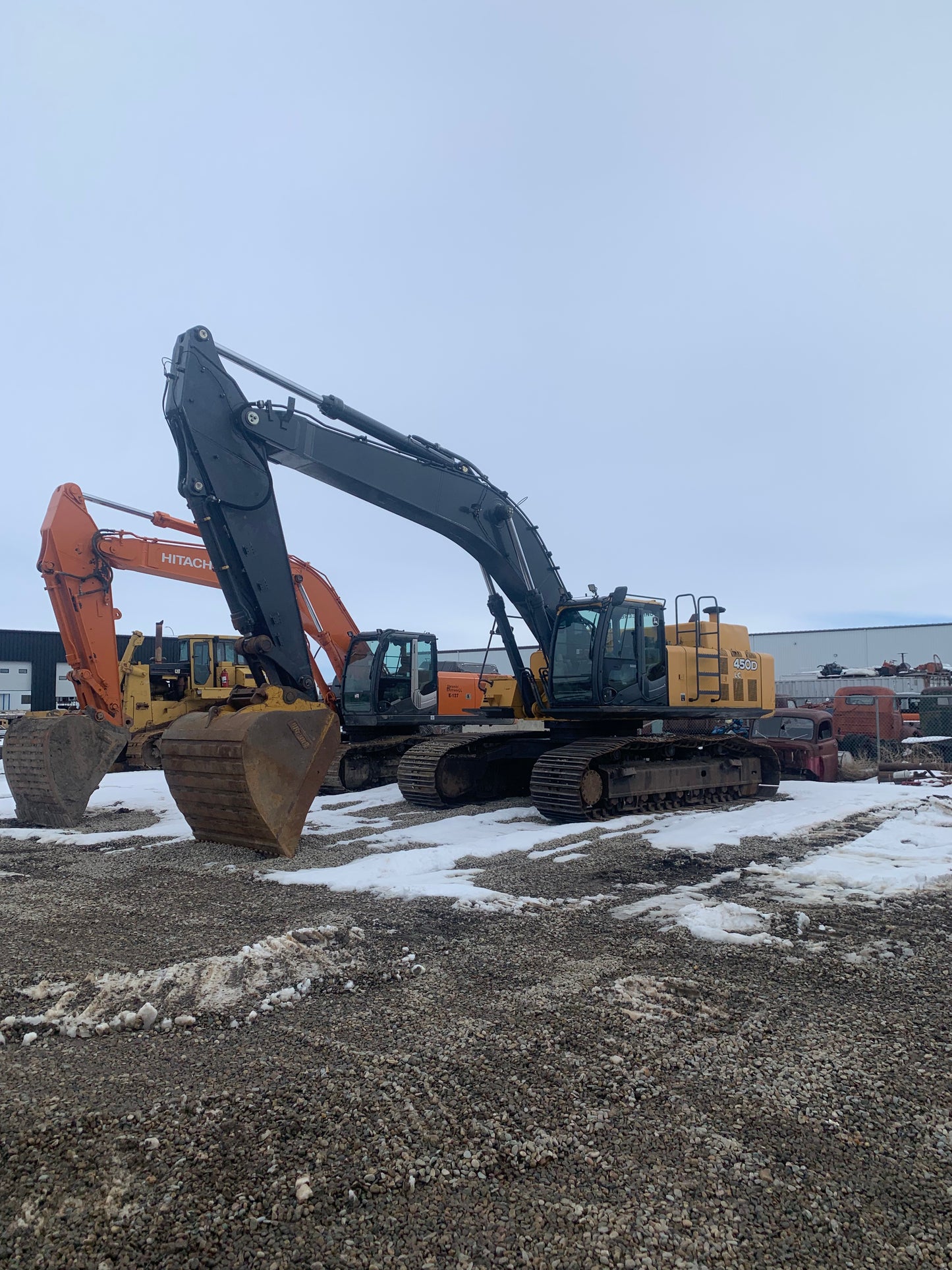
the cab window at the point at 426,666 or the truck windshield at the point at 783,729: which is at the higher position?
the cab window at the point at 426,666

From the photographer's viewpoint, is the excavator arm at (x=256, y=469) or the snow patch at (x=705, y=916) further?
the excavator arm at (x=256, y=469)

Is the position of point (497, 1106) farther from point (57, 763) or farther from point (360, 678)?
point (360, 678)

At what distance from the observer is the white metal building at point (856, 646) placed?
33.2 m

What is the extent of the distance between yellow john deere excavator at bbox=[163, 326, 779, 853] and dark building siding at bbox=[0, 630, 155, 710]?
1057 inches

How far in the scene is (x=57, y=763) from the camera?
32.8 feet

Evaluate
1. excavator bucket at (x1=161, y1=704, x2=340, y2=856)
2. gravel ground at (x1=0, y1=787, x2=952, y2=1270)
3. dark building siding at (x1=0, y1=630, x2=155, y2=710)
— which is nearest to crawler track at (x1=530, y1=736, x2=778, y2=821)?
excavator bucket at (x1=161, y1=704, x2=340, y2=856)

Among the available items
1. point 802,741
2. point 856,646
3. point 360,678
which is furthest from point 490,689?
point 856,646

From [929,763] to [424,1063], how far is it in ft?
46.8

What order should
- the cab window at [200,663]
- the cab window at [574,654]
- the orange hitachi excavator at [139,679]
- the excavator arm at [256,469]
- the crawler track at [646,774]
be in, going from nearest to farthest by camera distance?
1. the excavator arm at [256,469]
2. the crawler track at [646,774]
3. the orange hitachi excavator at [139,679]
4. the cab window at [574,654]
5. the cab window at [200,663]

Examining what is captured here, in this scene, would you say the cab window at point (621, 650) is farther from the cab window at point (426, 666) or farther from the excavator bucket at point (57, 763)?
the excavator bucket at point (57, 763)

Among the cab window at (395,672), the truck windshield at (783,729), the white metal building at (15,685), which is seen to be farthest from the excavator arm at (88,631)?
the white metal building at (15,685)

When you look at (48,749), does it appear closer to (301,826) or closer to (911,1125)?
(301,826)

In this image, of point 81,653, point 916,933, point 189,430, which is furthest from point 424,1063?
point 81,653

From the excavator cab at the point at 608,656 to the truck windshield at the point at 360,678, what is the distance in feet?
13.4
